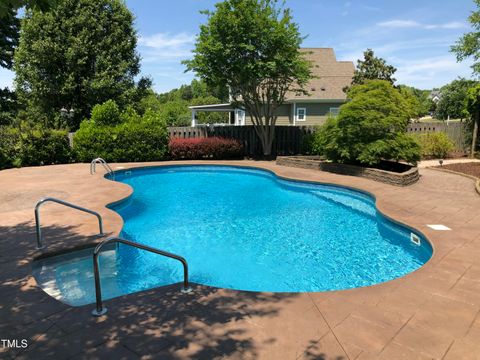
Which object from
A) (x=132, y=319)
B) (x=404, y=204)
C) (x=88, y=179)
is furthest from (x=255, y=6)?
(x=132, y=319)

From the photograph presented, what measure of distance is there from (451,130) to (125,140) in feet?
63.6

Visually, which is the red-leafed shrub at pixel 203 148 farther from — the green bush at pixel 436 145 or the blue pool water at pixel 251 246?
the green bush at pixel 436 145

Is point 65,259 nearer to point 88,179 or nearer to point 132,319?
point 132,319

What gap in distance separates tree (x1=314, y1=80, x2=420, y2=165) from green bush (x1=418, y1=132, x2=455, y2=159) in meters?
6.70

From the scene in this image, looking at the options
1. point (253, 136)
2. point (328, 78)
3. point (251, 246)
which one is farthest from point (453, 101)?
point (251, 246)

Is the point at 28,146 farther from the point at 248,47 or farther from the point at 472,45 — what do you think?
the point at 472,45

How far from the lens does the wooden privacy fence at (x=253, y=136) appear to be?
67.8 feet

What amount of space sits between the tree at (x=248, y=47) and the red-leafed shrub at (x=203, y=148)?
324 centimetres

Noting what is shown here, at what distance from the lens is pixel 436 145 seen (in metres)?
18.5

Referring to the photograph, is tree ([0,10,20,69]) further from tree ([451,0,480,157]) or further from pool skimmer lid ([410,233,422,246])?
tree ([451,0,480,157])

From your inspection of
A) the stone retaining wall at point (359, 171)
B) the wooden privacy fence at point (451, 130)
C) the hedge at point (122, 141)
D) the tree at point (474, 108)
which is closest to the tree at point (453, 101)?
the wooden privacy fence at point (451, 130)

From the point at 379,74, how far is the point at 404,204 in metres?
18.9

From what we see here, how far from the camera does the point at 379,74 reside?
24719mm

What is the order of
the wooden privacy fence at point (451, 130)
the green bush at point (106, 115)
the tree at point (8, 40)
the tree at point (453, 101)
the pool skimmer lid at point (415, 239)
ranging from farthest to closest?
the tree at point (453, 101) → the tree at point (8, 40) → the wooden privacy fence at point (451, 130) → the green bush at point (106, 115) → the pool skimmer lid at point (415, 239)
